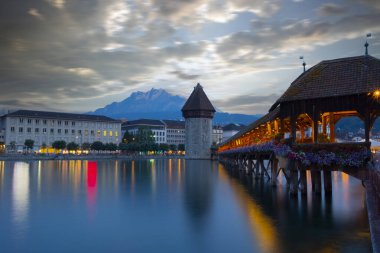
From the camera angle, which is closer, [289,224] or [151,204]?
[289,224]

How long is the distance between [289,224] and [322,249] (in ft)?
12.7

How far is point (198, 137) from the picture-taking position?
105125mm

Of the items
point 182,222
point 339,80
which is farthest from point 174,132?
point 182,222

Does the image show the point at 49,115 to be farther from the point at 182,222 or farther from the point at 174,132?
the point at 182,222

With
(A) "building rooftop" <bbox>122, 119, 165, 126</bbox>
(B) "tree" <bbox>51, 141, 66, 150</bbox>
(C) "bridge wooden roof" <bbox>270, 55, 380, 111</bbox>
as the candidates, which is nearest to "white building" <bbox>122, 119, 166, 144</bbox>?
(A) "building rooftop" <bbox>122, 119, 165, 126</bbox>

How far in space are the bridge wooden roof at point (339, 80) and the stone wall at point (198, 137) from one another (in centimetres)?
8291

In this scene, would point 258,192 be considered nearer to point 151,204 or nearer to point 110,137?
point 151,204

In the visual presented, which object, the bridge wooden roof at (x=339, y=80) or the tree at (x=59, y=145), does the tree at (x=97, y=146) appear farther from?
the bridge wooden roof at (x=339, y=80)

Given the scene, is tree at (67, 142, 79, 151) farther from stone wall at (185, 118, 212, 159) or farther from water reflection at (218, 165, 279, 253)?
water reflection at (218, 165, 279, 253)

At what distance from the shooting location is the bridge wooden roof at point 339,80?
767 inches

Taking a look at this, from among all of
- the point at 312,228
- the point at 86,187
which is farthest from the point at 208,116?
the point at 312,228

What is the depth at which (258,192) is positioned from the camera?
27.5 m

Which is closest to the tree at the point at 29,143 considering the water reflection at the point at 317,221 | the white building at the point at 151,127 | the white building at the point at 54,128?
the white building at the point at 54,128

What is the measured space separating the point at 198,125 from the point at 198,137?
3.02 meters
